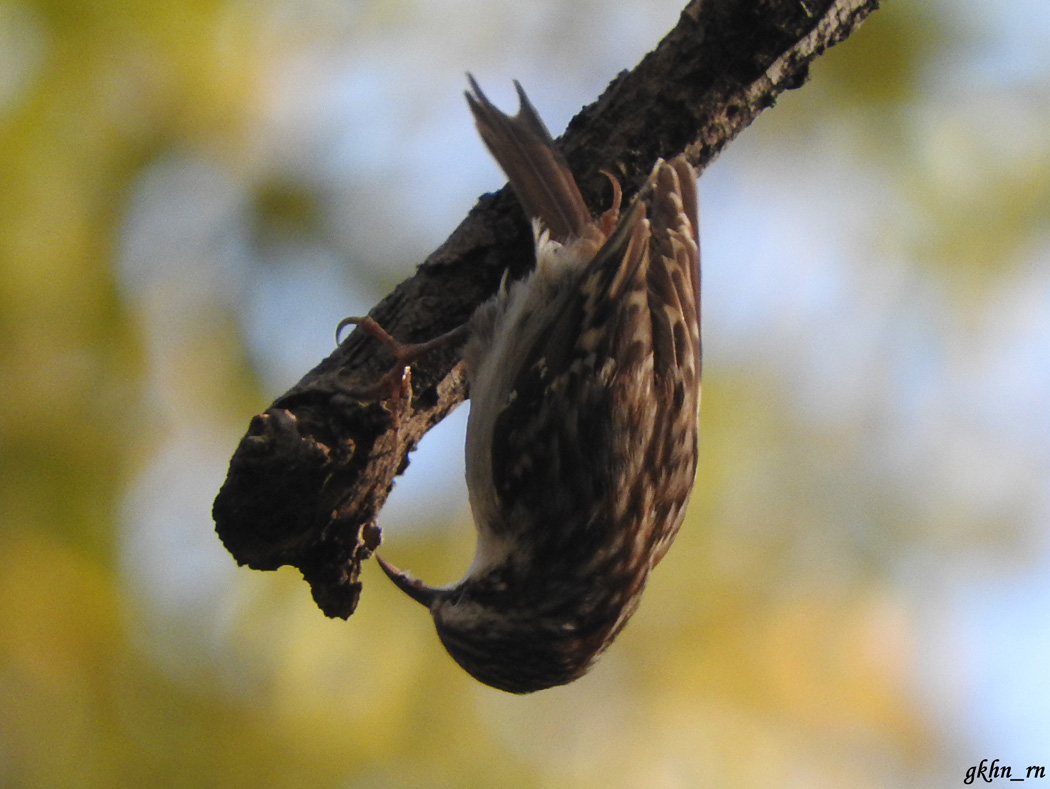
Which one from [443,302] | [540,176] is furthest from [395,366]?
[540,176]

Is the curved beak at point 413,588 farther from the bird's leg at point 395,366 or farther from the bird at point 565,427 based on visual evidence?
the bird's leg at point 395,366

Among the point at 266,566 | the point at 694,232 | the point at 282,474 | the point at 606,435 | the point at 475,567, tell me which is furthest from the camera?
the point at 694,232

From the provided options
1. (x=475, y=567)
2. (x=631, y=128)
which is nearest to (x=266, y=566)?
(x=475, y=567)

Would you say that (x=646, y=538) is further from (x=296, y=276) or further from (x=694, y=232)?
(x=296, y=276)

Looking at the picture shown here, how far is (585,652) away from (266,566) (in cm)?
76

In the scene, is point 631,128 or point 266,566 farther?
point 631,128

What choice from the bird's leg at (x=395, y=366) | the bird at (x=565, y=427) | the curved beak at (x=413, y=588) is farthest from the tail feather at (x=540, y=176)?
the curved beak at (x=413, y=588)

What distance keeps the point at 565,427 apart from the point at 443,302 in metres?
0.35

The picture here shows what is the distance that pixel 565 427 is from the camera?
186 centimetres

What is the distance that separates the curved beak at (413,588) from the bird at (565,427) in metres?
0.09

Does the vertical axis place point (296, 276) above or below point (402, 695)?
above

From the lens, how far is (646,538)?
6.50 feet

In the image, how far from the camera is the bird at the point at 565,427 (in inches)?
73.4

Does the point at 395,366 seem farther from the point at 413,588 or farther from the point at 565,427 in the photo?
the point at 413,588
